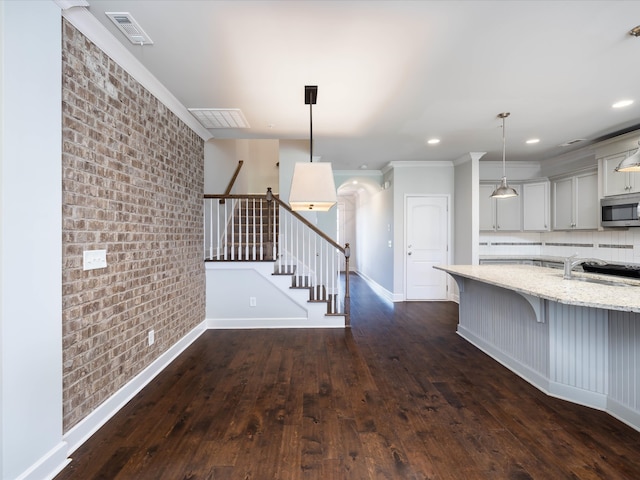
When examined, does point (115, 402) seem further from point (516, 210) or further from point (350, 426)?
point (516, 210)

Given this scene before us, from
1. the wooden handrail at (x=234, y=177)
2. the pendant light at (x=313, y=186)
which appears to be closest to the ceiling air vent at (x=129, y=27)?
the pendant light at (x=313, y=186)

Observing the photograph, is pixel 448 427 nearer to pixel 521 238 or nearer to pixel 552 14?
pixel 552 14

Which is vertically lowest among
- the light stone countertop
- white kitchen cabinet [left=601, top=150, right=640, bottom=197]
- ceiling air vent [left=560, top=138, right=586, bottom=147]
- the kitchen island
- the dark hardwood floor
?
the dark hardwood floor

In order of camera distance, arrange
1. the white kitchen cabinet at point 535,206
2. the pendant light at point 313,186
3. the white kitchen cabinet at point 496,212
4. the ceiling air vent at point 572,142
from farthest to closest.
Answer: the white kitchen cabinet at point 496,212 → the white kitchen cabinet at point 535,206 → the ceiling air vent at point 572,142 → the pendant light at point 313,186

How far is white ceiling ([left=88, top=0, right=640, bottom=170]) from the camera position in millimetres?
2012

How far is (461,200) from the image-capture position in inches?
231

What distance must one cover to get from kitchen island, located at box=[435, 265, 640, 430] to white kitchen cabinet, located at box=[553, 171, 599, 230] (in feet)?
8.36

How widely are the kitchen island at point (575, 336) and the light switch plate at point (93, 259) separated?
119 inches

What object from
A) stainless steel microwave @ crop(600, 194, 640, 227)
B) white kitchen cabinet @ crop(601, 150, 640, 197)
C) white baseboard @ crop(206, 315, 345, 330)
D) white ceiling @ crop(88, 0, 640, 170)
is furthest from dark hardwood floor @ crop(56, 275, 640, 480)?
white kitchen cabinet @ crop(601, 150, 640, 197)

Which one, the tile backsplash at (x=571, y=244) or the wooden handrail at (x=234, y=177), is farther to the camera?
the wooden handrail at (x=234, y=177)

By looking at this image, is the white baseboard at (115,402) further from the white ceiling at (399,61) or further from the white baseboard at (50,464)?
the white ceiling at (399,61)

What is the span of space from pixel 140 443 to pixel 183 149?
2936 millimetres

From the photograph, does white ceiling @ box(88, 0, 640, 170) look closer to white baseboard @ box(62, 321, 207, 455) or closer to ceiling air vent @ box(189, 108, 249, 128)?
ceiling air vent @ box(189, 108, 249, 128)

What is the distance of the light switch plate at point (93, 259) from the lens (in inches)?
81.7
